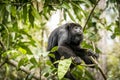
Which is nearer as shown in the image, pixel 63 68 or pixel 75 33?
pixel 63 68

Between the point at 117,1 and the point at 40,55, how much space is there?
8.02 feet

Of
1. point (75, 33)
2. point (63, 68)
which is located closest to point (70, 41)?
point (75, 33)

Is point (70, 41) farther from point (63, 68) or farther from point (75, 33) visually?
point (63, 68)

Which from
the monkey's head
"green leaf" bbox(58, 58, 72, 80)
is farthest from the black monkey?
"green leaf" bbox(58, 58, 72, 80)

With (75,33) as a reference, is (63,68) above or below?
below

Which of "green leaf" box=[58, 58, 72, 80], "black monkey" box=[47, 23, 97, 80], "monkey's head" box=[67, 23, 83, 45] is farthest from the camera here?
"monkey's head" box=[67, 23, 83, 45]

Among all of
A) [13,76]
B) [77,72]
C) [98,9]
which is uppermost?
[98,9]

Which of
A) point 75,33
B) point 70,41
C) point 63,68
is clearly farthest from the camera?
point 70,41

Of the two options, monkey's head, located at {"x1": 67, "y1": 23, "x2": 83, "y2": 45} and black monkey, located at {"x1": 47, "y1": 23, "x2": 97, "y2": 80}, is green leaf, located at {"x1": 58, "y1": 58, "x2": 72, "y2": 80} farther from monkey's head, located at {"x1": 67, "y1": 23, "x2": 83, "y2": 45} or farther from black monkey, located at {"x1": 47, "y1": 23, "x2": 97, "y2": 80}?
monkey's head, located at {"x1": 67, "y1": 23, "x2": 83, "y2": 45}

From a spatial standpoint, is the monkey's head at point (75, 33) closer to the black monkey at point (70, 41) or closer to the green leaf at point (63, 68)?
the black monkey at point (70, 41)

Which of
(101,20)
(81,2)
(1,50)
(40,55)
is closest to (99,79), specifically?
(101,20)

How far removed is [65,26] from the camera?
5.30 m

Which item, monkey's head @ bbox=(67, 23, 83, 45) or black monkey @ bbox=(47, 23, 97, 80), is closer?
black monkey @ bbox=(47, 23, 97, 80)

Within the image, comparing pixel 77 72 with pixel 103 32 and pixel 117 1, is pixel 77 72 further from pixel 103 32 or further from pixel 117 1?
pixel 103 32
